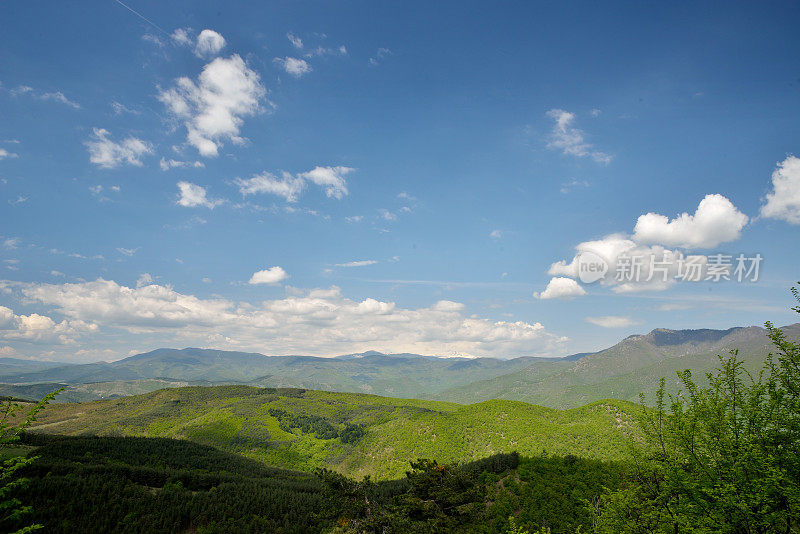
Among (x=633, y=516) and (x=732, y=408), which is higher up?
(x=732, y=408)

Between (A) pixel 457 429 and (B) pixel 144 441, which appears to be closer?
Result: (B) pixel 144 441

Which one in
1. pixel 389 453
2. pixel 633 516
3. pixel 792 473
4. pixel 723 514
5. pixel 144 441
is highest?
pixel 792 473

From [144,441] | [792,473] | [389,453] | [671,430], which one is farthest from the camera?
[389,453]

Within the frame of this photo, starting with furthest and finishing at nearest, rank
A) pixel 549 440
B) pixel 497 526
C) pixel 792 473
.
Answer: pixel 549 440 < pixel 497 526 < pixel 792 473

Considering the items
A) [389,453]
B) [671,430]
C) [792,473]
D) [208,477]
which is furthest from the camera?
[389,453]

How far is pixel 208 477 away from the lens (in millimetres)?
122062

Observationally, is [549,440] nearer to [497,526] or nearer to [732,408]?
[497,526]

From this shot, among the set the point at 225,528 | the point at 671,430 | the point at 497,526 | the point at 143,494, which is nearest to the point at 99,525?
the point at 143,494

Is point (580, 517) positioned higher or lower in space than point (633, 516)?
lower

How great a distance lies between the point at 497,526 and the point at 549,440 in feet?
289

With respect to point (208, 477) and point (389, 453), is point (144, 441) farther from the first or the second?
point (389, 453)

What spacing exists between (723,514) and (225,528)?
105 metres

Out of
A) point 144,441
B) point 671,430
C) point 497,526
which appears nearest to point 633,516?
point 671,430

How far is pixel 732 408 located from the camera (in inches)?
978
